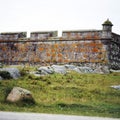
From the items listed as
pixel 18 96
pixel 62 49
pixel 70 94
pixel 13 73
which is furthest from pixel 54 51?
pixel 18 96

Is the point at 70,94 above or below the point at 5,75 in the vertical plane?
below

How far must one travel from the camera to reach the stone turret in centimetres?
3284

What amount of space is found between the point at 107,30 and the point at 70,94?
45.6 ft

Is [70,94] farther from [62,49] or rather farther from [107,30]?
[62,49]

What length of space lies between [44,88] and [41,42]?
15.0m

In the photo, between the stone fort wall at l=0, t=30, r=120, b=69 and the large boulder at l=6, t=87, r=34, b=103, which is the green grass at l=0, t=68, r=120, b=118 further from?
the stone fort wall at l=0, t=30, r=120, b=69

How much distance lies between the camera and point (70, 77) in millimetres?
27641

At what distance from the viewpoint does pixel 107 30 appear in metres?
33.3

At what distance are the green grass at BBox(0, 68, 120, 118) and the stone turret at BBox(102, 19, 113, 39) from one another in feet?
15.1

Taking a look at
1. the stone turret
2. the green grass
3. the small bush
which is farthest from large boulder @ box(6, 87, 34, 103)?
the stone turret

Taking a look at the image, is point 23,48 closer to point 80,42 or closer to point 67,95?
point 80,42

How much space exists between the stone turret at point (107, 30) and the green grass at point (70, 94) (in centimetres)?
461

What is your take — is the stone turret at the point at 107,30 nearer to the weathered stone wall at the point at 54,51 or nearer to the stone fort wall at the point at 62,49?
the stone fort wall at the point at 62,49

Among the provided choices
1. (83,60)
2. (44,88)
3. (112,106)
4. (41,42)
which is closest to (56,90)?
(44,88)
